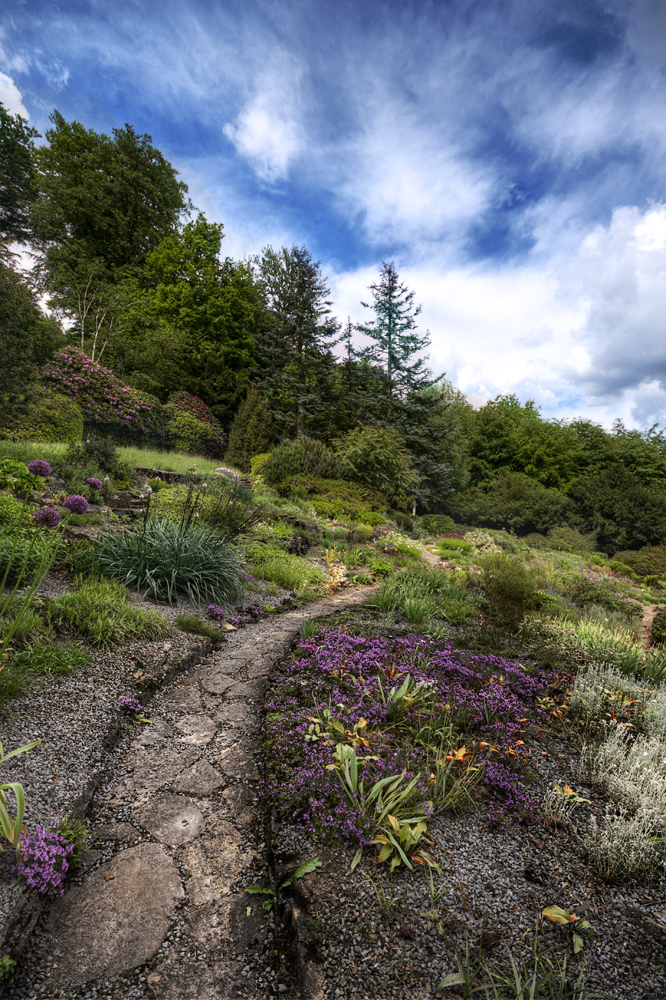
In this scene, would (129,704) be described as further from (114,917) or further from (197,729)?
(114,917)

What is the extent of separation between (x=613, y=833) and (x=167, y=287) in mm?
21272

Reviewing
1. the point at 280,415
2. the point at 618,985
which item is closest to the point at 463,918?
the point at 618,985

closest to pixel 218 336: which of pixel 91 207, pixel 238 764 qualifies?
pixel 91 207

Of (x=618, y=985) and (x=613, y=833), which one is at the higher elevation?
(x=613, y=833)

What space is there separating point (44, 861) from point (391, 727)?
1.68 meters

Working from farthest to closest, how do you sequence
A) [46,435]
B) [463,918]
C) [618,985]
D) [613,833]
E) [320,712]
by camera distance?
[46,435]
[320,712]
[613,833]
[463,918]
[618,985]

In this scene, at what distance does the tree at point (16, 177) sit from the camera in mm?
16094

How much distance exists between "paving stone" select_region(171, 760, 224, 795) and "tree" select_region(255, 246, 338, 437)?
15.1m

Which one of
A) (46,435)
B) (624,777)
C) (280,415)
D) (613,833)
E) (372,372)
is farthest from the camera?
(372,372)

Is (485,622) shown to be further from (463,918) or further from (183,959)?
(183,959)

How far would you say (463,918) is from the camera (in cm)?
142

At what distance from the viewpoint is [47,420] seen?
9523 mm

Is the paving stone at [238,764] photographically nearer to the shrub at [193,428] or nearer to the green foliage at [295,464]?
the green foliage at [295,464]

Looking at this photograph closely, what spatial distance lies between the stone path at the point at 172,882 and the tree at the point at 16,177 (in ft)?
71.1
